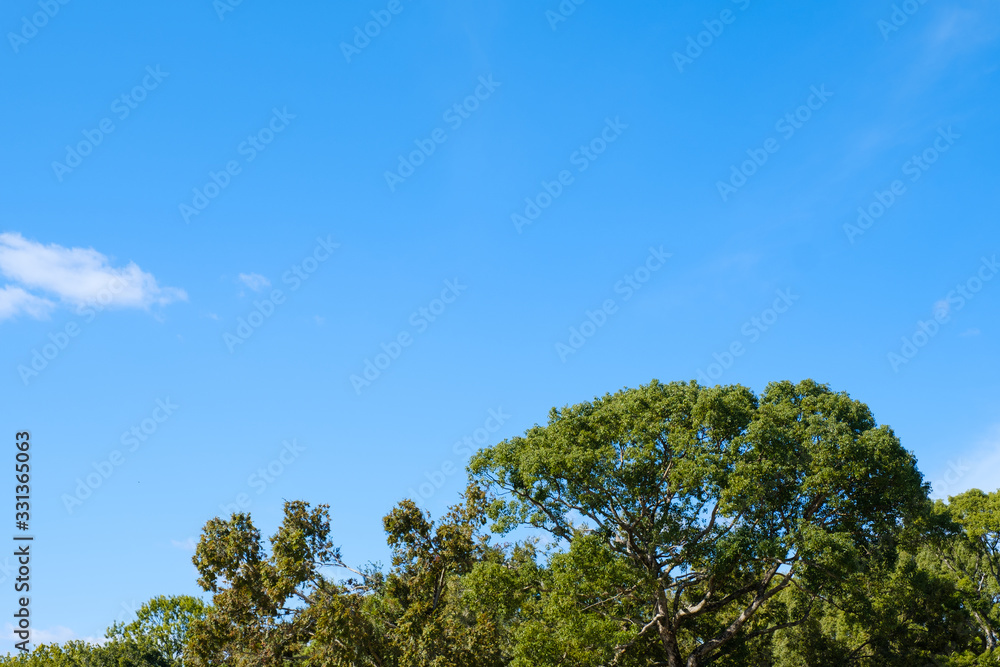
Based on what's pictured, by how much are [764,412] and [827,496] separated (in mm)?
2896

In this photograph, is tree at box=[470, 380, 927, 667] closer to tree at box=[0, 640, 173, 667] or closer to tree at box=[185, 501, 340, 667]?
tree at box=[185, 501, 340, 667]

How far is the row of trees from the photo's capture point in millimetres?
20234

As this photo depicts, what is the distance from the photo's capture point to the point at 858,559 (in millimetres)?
20422

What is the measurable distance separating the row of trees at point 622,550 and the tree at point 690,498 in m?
0.06

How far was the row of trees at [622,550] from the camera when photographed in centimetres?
2023

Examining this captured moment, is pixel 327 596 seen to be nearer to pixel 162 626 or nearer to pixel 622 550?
pixel 622 550

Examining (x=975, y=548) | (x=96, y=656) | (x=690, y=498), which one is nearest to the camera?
(x=690, y=498)

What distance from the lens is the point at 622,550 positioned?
21.9m

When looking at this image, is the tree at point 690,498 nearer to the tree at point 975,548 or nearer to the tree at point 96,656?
the tree at point 975,548

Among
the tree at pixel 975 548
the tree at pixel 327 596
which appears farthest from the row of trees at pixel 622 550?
the tree at pixel 975 548

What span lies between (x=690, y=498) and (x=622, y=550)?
2.51 meters

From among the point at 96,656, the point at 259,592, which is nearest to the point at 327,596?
the point at 259,592

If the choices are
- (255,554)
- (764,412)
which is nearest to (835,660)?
(764,412)

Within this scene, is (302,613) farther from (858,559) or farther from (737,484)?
(858,559)
